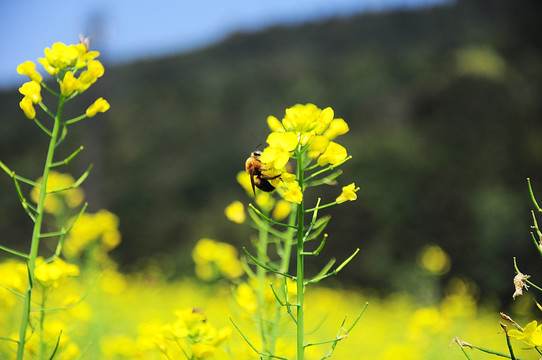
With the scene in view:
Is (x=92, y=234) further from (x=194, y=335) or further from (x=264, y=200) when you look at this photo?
(x=194, y=335)

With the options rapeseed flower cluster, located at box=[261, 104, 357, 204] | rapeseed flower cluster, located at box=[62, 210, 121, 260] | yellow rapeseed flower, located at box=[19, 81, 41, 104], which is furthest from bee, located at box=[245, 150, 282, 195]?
rapeseed flower cluster, located at box=[62, 210, 121, 260]

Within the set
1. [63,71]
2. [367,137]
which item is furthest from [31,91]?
[367,137]

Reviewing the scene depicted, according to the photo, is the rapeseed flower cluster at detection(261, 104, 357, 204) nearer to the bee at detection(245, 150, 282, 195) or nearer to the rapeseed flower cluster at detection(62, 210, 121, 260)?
the bee at detection(245, 150, 282, 195)

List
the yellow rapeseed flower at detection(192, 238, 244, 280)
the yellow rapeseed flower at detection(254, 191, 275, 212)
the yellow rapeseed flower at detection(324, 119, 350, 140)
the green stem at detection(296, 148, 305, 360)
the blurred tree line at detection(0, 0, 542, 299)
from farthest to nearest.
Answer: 1. the blurred tree line at detection(0, 0, 542, 299)
2. the yellow rapeseed flower at detection(192, 238, 244, 280)
3. the yellow rapeseed flower at detection(254, 191, 275, 212)
4. the yellow rapeseed flower at detection(324, 119, 350, 140)
5. the green stem at detection(296, 148, 305, 360)

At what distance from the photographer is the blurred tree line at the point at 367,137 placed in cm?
622

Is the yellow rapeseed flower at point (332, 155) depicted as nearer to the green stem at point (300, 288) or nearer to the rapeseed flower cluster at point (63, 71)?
the green stem at point (300, 288)

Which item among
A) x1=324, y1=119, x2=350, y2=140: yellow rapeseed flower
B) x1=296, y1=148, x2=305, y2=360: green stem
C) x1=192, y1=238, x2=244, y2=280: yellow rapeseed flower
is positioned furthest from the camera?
x1=192, y1=238, x2=244, y2=280: yellow rapeseed flower

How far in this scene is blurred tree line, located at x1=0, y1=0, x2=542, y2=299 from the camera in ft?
20.4

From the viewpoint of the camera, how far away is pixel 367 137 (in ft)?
24.7

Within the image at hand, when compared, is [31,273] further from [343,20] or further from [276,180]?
[343,20]

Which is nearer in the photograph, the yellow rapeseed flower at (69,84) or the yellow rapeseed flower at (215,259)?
the yellow rapeseed flower at (69,84)

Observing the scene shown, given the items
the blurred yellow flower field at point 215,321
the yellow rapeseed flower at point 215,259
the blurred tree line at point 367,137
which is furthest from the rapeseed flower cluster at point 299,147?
the blurred tree line at point 367,137

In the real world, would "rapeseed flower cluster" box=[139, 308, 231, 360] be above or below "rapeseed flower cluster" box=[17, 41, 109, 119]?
below

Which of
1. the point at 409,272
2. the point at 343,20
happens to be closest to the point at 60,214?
the point at 409,272
